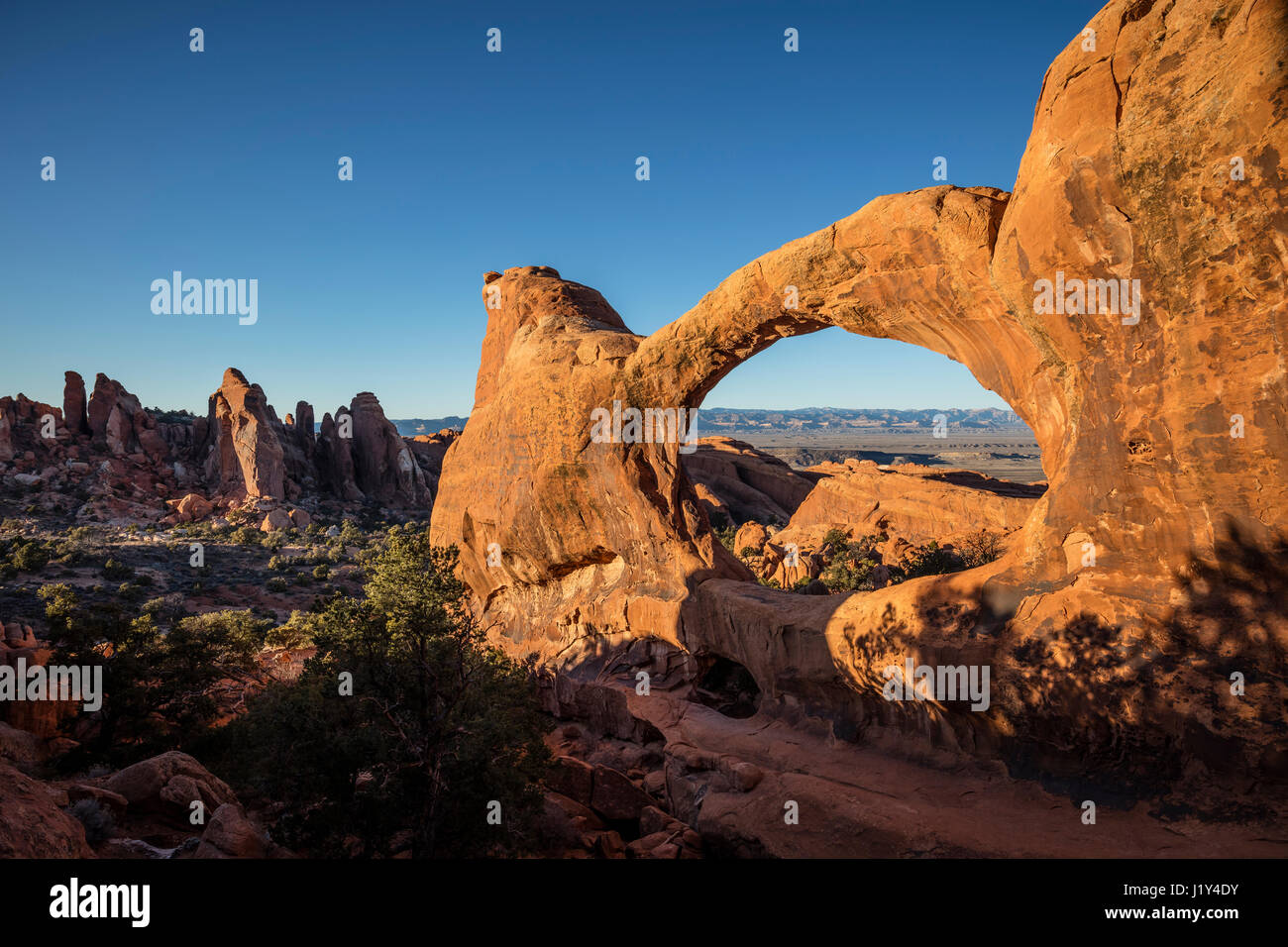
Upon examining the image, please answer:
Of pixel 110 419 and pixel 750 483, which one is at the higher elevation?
pixel 110 419

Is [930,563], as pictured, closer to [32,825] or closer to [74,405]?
[32,825]

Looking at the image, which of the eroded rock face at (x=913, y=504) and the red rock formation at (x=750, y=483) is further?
the red rock formation at (x=750, y=483)

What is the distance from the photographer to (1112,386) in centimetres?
1002

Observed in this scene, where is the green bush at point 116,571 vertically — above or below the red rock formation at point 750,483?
below

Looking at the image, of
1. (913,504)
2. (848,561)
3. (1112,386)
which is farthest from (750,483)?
(1112,386)

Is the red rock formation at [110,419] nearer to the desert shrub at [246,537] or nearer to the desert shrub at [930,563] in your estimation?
the desert shrub at [246,537]

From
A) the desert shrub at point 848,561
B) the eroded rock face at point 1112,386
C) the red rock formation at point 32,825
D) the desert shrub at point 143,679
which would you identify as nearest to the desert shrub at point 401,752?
the red rock formation at point 32,825

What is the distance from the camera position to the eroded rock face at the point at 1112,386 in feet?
27.9

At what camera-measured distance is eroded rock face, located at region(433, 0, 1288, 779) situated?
27.9 ft

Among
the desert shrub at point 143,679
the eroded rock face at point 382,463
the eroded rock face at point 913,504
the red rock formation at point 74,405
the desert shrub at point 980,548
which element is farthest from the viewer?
the eroded rock face at point 382,463

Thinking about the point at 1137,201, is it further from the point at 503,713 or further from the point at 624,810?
the point at 624,810

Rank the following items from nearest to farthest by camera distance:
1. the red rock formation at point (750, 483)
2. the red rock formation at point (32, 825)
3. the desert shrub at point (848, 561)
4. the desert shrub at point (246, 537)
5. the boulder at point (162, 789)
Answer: the red rock formation at point (32, 825) < the boulder at point (162, 789) < the desert shrub at point (848, 561) < the desert shrub at point (246, 537) < the red rock formation at point (750, 483)
